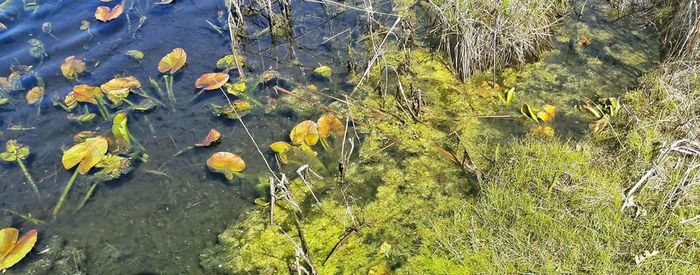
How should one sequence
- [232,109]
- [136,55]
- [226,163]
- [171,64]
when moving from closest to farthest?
[226,163] → [232,109] → [171,64] → [136,55]

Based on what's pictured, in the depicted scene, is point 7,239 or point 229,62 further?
point 229,62

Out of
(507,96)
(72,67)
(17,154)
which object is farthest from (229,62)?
(507,96)

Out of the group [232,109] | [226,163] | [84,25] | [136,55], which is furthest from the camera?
[84,25]

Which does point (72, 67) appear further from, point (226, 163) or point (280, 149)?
point (280, 149)

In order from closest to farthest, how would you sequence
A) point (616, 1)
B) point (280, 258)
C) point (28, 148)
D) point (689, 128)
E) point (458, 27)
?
point (280, 258) < point (689, 128) < point (28, 148) < point (458, 27) < point (616, 1)

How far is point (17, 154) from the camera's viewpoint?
264 centimetres

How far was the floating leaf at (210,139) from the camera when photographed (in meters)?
2.66

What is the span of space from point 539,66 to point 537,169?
106 centimetres

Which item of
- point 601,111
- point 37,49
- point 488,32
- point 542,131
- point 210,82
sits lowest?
point 37,49

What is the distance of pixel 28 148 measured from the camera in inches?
105

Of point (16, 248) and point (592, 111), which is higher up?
point (592, 111)

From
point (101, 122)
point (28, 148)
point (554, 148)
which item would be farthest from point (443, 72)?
point (28, 148)

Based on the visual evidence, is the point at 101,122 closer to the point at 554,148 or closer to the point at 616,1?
the point at 554,148

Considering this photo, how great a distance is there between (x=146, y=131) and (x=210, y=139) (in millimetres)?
398
